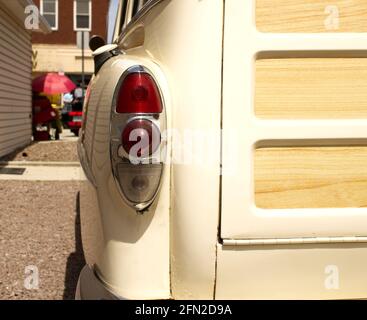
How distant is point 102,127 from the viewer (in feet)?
6.49

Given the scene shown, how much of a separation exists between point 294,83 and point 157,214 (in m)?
0.71

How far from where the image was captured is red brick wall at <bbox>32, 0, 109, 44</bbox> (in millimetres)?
29734

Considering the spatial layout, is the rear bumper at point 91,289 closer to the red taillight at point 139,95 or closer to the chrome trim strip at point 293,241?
the chrome trim strip at point 293,241

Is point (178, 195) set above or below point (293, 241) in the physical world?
above

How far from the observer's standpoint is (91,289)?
2037 millimetres

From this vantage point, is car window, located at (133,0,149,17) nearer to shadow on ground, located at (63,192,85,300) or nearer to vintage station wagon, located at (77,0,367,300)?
vintage station wagon, located at (77,0,367,300)

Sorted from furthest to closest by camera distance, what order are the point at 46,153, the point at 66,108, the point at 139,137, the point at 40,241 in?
the point at 66,108 < the point at 46,153 < the point at 40,241 < the point at 139,137

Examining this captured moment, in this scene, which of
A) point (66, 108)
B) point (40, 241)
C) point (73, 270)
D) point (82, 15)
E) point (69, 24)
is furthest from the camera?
point (69, 24)

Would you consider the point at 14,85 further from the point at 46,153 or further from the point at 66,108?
the point at 66,108

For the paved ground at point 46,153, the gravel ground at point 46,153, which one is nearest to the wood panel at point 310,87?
the gravel ground at point 46,153

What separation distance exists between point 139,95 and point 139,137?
16 centimetres

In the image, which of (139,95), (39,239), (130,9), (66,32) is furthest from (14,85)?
(66,32)

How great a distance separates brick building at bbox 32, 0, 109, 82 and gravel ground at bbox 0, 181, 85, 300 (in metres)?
23.7
